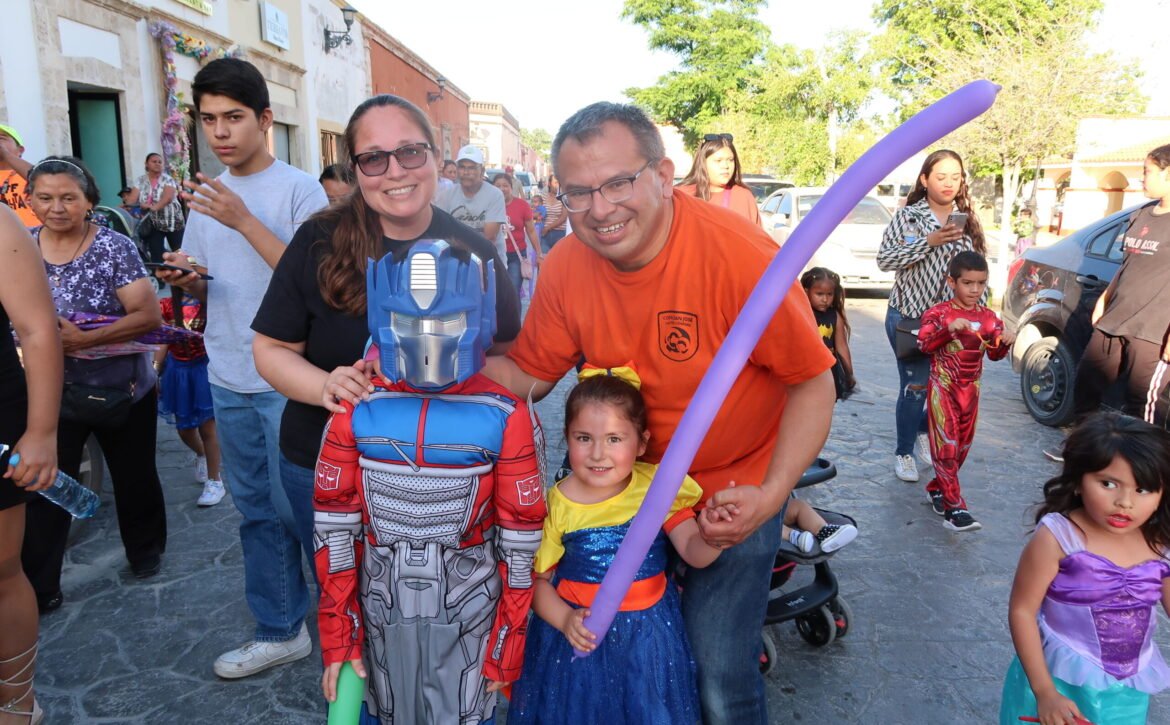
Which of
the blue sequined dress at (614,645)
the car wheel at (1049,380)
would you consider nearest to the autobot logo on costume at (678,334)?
the blue sequined dress at (614,645)

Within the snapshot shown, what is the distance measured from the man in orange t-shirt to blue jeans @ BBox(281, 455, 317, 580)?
2.47 ft

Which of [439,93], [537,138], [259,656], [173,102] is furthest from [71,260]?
[537,138]

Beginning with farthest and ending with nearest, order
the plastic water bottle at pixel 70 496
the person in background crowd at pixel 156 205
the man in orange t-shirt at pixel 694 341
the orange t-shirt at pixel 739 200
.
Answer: the person in background crowd at pixel 156 205
the orange t-shirt at pixel 739 200
the plastic water bottle at pixel 70 496
the man in orange t-shirt at pixel 694 341

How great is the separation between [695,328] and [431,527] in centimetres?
83

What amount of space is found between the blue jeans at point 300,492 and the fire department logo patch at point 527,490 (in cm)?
86

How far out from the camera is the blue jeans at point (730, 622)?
2.18 meters

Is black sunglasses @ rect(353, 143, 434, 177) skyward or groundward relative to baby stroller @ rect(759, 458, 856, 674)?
skyward

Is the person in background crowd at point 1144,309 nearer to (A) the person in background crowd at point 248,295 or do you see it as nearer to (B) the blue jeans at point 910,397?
(B) the blue jeans at point 910,397

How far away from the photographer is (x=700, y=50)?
1399 inches

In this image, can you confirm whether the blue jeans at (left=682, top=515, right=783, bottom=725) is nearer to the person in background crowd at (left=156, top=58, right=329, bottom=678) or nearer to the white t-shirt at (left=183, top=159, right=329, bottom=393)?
the person in background crowd at (left=156, top=58, right=329, bottom=678)

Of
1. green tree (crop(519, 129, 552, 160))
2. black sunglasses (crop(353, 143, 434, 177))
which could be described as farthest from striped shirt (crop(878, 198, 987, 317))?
green tree (crop(519, 129, 552, 160))

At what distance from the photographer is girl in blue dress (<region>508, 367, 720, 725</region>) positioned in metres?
2.11

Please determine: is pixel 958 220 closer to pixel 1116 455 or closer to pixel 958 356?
pixel 958 356

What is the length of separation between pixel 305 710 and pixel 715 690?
Result: 167 cm
